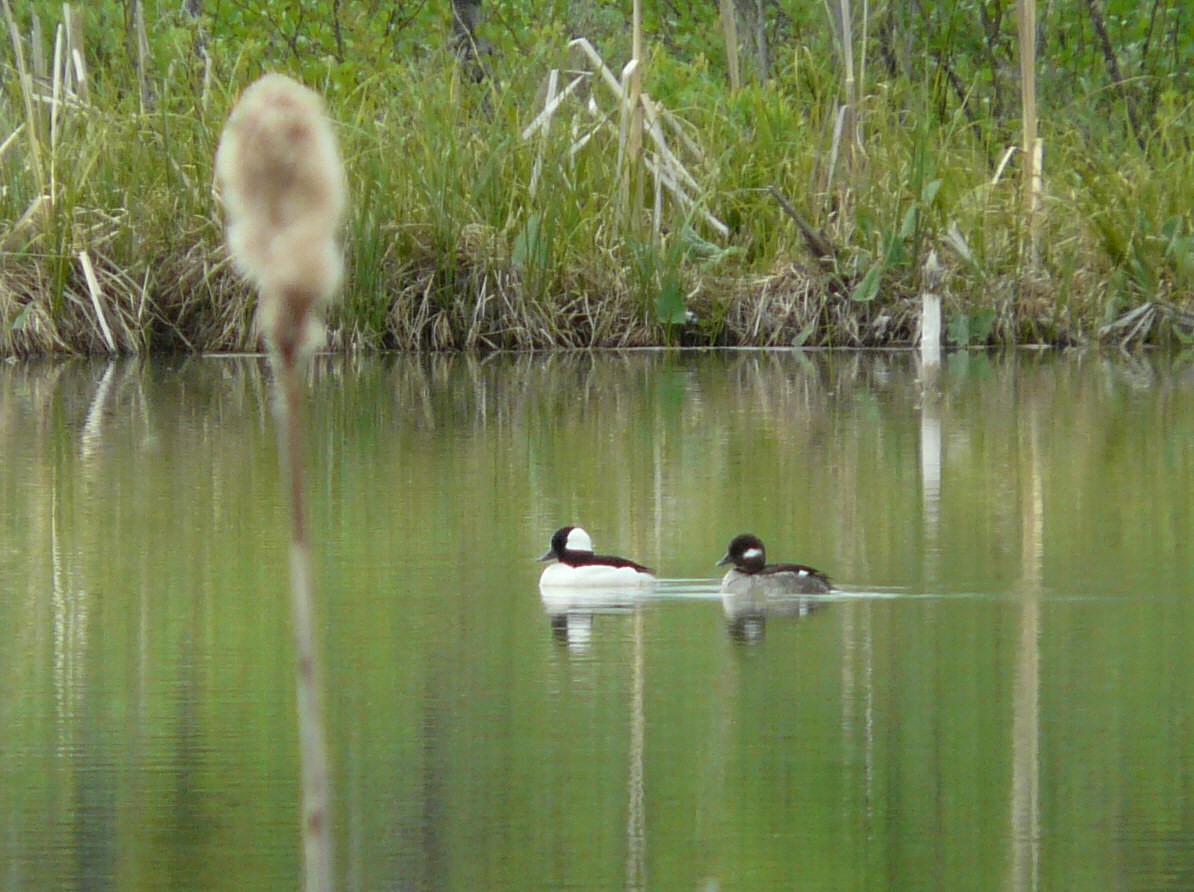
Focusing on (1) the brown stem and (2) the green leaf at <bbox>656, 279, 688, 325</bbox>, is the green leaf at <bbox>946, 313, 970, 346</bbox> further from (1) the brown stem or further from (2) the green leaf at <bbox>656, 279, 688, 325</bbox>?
(1) the brown stem

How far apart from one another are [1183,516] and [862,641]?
1.99 m

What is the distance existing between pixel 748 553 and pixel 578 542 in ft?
1.51

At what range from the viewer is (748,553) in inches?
217

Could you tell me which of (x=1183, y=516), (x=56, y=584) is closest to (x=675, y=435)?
(x=1183, y=516)

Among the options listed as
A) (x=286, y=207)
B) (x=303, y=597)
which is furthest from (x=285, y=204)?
(x=303, y=597)

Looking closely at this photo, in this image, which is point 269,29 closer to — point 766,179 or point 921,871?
point 766,179

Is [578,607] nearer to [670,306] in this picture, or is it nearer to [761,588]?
[761,588]

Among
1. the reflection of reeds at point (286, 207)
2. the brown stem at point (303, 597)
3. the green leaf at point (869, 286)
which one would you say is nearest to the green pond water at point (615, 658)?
the brown stem at point (303, 597)

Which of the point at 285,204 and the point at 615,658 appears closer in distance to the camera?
the point at 285,204

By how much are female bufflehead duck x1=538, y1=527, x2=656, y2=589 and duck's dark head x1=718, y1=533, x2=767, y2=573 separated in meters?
0.22

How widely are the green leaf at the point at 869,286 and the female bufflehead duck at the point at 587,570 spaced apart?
7386 millimetres

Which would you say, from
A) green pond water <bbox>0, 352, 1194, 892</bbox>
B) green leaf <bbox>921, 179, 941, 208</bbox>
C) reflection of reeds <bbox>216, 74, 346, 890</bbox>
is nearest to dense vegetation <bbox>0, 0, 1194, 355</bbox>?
green leaf <bbox>921, 179, 941, 208</bbox>

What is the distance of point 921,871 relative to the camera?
9.70ft

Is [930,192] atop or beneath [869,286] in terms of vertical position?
atop
